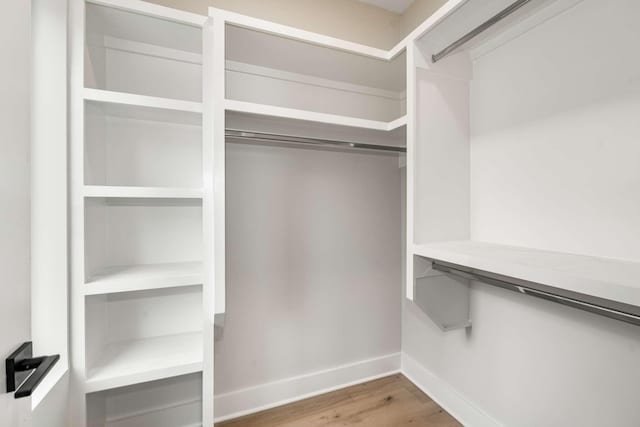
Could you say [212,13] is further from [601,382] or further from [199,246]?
[601,382]

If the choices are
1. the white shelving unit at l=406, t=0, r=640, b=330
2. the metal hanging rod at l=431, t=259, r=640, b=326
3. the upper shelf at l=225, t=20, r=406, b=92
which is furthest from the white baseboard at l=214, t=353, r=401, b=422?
the upper shelf at l=225, t=20, r=406, b=92

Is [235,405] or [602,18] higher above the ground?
[602,18]

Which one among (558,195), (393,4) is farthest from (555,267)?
(393,4)

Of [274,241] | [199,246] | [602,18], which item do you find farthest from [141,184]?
[602,18]

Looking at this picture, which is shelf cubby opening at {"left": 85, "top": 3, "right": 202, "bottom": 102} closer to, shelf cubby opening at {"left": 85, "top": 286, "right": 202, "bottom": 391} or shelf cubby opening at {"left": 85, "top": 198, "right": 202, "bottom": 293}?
shelf cubby opening at {"left": 85, "top": 198, "right": 202, "bottom": 293}

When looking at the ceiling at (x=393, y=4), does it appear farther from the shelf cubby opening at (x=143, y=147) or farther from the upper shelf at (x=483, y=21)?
the shelf cubby opening at (x=143, y=147)

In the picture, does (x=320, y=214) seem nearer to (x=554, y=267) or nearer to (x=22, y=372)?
(x=554, y=267)

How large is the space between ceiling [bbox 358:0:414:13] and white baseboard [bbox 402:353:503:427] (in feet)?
8.12

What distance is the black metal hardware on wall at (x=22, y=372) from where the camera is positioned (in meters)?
0.55

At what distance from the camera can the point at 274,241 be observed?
1.75 metres

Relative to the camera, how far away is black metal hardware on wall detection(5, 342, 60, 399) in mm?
548

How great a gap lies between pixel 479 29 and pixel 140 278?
1.70 meters

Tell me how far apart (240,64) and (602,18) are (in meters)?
1.59

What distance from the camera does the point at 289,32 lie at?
49.3 inches
